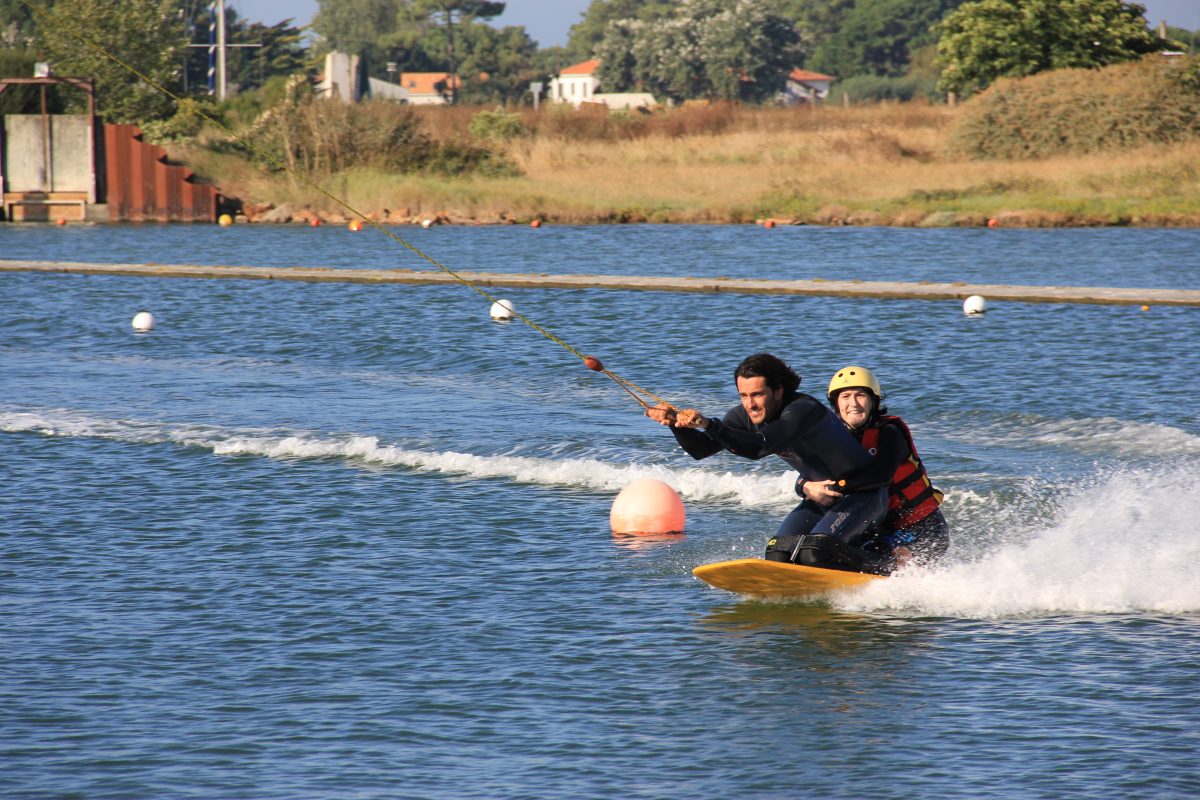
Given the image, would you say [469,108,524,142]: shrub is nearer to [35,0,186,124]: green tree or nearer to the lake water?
[35,0,186,124]: green tree

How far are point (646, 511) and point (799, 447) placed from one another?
309cm

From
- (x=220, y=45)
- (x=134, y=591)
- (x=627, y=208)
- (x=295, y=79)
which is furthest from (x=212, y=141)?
(x=134, y=591)

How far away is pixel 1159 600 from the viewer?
10133 mm

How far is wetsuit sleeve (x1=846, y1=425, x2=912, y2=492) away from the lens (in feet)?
31.6

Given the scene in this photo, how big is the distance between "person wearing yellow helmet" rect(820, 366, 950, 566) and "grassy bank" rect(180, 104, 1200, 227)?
3712 centimetres

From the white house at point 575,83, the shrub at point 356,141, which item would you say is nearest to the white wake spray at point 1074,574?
the shrub at point 356,141

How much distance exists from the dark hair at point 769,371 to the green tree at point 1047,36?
168ft

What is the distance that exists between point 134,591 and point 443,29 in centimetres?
15524

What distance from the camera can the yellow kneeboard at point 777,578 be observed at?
975 centimetres

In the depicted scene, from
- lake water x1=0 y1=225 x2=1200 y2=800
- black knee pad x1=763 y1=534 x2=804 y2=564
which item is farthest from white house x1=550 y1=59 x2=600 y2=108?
black knee pad x1=763 y1=534 x2=804 y2=564

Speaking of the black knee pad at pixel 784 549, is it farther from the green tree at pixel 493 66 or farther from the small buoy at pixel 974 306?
the green tree at pixel 493 66

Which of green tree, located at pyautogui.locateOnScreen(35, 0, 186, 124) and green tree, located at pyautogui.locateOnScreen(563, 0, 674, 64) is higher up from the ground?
green tree, located at pyautogui.locateOnScreen(563, 0, 674, 64)

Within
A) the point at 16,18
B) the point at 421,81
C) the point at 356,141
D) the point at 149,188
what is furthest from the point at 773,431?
the point at 421,81

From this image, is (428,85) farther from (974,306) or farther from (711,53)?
(974,306)
